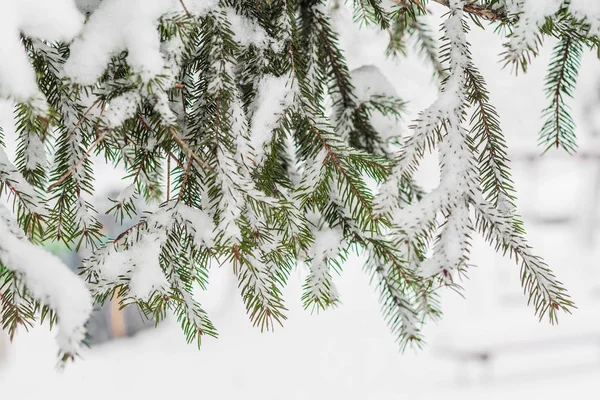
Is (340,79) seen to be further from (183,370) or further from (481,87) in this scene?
(183,370)

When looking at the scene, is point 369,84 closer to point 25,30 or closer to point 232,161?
point 232,161

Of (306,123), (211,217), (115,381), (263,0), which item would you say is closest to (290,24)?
(263,0)

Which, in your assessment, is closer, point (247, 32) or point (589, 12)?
point (589, 12)

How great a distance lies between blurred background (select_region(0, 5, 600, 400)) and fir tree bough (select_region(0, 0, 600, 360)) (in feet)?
10.1

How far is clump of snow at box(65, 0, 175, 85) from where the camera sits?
0.78 meters

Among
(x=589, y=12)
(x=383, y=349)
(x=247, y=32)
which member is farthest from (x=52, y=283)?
(x=383, y=349)

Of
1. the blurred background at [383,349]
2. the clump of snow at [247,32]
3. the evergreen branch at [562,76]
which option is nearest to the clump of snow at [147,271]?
the clump of snow at [247,32]

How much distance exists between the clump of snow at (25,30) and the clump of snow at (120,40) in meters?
0.05

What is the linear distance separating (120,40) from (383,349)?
261 inches

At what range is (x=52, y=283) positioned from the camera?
74cm

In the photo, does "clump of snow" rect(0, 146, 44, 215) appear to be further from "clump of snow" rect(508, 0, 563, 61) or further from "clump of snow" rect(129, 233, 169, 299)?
"clump of snow" rect(508, 0, 563, 61)

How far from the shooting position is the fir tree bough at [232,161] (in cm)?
82

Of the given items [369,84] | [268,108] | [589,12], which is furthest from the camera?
[369,84]

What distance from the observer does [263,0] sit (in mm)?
1073
